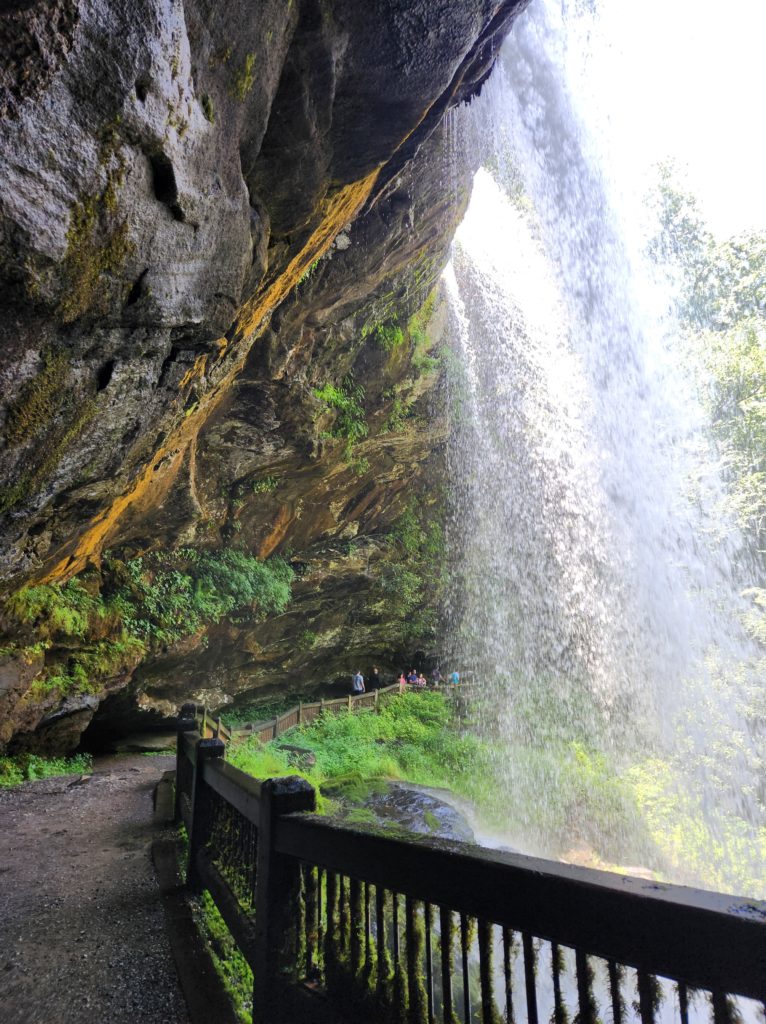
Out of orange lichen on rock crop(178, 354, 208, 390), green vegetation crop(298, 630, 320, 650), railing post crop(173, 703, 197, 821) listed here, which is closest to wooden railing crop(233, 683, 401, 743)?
green vegetation crop(298, 630, 320, 650)

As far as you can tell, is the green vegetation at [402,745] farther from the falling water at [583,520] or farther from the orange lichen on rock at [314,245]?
the orange lichen on rock at [314,245]

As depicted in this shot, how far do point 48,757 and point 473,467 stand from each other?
12522 millimetres

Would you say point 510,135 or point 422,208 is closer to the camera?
point 422,208

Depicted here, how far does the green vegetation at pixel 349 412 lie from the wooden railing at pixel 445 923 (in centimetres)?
824

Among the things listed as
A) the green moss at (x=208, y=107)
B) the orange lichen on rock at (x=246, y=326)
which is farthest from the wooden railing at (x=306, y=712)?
the green moss at (x=208, y=107)

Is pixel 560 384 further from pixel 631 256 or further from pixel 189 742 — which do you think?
pixel 189 742

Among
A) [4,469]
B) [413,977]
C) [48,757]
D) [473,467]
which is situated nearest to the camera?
[413,977]

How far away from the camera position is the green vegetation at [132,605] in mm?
9344

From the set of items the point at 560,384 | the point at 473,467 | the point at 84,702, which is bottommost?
the point at 84,702

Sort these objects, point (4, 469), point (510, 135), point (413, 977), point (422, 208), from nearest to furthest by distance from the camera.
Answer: point (413, 977) < point (4, 469) < point (422, 208) < point (510, 135)

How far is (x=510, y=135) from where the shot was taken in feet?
43.8

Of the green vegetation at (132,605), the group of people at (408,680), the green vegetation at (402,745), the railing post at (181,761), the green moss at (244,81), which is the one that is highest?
the green moss at (244,81)

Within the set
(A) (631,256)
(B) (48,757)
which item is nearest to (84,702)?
(B) (48,757)

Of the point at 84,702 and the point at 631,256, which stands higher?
the point at 631,256
